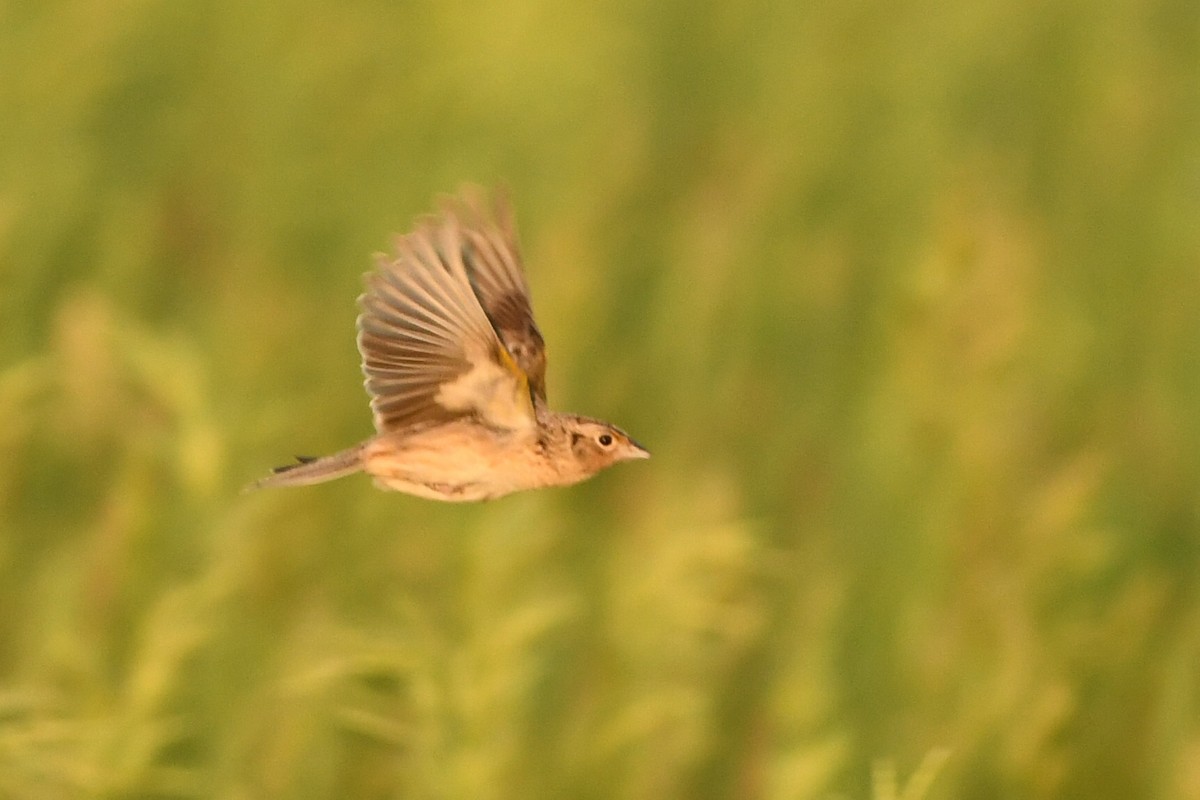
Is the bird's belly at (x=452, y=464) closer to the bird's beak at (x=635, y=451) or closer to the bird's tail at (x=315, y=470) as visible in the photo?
the bird's tail at (x=315, y=470)

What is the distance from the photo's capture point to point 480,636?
2.74 metres

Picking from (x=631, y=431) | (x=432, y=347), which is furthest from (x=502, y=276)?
(x=631, y=431)

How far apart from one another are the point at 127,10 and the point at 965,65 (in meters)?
2.11

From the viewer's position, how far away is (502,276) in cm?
220

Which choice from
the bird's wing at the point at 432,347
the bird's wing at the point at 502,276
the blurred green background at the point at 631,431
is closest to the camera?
the bird's wing at the point at 432,347

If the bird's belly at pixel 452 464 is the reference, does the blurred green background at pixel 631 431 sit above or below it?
above

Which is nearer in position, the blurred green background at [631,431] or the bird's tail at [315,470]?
the bird's tail at [315,470]

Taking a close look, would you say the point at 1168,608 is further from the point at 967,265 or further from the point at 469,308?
the point at 469,308

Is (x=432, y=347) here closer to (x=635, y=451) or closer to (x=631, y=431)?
(x=635, y=451)

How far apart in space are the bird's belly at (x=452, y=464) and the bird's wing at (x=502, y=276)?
0.40 feet

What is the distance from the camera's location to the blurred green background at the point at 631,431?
112 inches

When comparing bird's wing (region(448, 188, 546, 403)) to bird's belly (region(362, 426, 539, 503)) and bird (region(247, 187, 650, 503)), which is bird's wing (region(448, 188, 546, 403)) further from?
bird's belly (region(362, 426, 539, 503))

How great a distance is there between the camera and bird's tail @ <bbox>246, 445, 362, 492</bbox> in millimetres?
1958

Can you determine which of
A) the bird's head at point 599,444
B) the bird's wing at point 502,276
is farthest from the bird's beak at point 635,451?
the bird's wing at point 502,276
